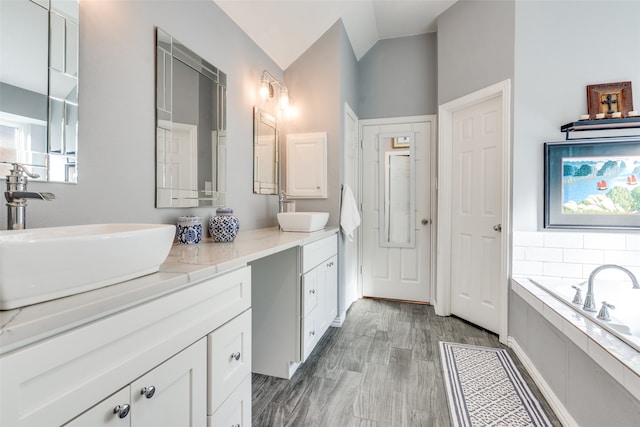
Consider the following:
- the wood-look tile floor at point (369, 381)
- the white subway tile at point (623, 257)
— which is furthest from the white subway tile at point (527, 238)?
the wood-look tile floor at point (369, 381)

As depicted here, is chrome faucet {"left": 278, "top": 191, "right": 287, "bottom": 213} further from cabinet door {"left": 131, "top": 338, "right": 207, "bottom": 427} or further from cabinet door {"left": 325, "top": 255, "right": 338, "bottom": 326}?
cabinet door {"left": 131, "top": 338, "right": 207, "bottom": 427}

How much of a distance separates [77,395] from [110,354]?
0.09m

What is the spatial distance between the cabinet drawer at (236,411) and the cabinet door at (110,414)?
1.21 feet

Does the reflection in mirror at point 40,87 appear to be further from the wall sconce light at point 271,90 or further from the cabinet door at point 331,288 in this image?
the cabinet door at point 331,288

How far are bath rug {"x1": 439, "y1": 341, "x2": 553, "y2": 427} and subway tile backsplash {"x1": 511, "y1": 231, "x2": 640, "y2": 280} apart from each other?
693 mm

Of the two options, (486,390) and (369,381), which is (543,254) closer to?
(486,390)

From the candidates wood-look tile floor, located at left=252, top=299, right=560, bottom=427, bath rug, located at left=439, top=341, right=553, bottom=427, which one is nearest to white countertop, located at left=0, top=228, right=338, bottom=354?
wood-look tile floor, located at left=252, top=299, right=560, bottom=427

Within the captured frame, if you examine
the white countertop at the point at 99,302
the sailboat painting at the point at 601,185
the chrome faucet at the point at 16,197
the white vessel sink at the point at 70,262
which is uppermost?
the sailboat painting at the point at 601,185

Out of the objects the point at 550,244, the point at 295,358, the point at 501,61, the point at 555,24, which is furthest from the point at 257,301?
the point at 555,24

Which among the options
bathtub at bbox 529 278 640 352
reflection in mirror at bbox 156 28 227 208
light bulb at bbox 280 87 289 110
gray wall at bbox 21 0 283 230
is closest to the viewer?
gray wall at bbox 21 0 283 230

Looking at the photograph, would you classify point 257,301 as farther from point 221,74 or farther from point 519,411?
point 519,411

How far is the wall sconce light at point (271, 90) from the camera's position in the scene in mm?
2441

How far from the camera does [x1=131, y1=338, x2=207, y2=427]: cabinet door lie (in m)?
0.77

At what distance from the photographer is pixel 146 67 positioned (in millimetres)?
1424
